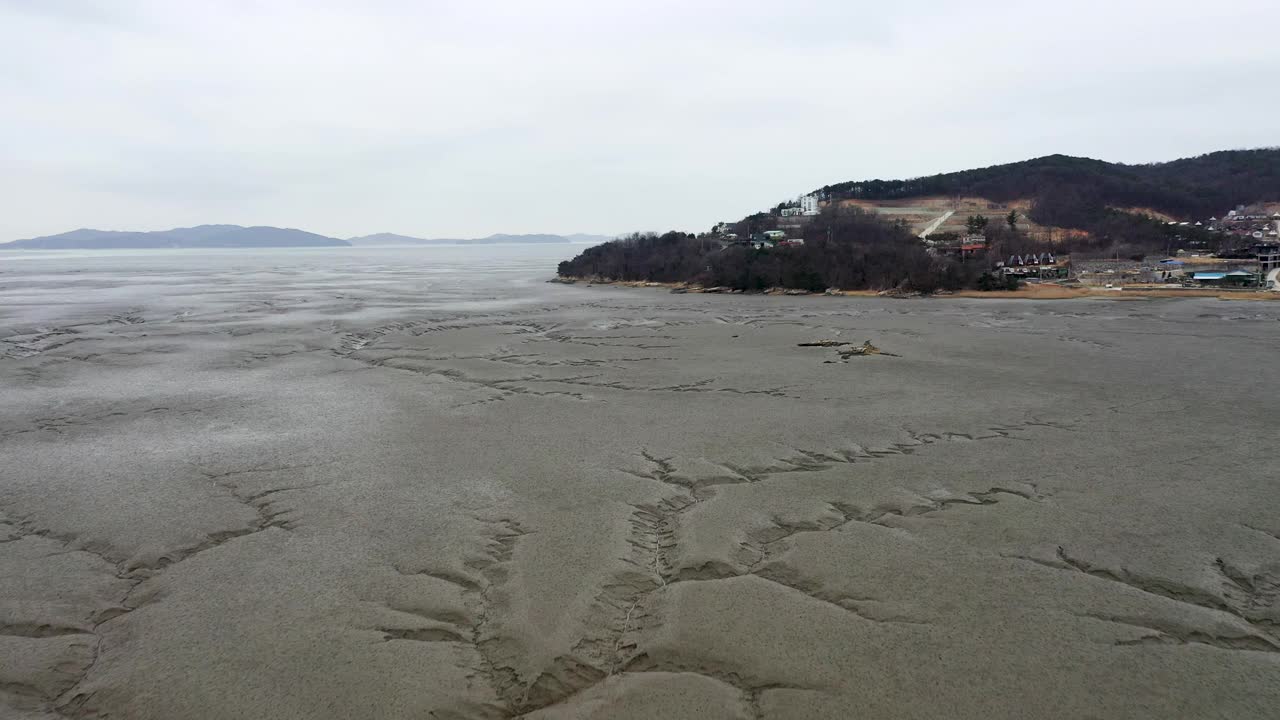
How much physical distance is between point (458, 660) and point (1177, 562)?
16.9 feet

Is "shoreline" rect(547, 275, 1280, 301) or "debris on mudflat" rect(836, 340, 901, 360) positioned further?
"shoreline" rect(547, 275, 1280, 301)

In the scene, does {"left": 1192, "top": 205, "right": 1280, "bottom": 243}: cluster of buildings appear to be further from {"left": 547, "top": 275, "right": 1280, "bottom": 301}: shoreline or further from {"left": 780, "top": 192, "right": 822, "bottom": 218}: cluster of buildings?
{"left": 780, "top": 192, "right": 822, "bottom": 218}: cluster of buildings

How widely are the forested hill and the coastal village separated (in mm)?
2543

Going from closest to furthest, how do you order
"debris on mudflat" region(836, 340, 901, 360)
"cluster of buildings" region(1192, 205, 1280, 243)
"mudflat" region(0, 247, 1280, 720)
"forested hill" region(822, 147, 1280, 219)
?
1. "mudflat" region(0, 247, 1280, 720)
2. "debris on mudflat" region(836, 340, 901, 360)
3. "cluster of buildings" region(1192, 205, 1280, 243)
4. "forested hill" region(822, 147, 1280, 219)

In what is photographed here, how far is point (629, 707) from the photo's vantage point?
12.0 ft

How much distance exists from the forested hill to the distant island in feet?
0.64

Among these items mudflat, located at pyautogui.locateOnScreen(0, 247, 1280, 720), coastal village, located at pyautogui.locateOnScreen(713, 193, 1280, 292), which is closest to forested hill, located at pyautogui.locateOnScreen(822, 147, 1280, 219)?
coastal village, located at pyautogui.locateOnScreen(713, 193, 1280, 292)

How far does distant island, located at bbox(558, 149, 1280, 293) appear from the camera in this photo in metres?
37.8

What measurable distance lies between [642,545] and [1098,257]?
52.7 metres

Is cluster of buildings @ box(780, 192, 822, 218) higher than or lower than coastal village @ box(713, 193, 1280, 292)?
higher

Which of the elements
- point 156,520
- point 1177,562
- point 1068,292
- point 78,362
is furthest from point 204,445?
point 1068,292

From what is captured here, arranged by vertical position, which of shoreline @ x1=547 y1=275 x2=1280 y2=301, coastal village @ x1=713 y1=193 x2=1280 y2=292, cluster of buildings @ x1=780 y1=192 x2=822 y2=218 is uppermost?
cluster of buildings @ x1=780 y1=192 x2=822 y2=218

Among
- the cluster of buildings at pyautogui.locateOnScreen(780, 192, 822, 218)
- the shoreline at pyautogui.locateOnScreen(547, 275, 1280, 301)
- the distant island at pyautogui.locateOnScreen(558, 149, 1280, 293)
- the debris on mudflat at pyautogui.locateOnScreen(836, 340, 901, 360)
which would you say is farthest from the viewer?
the cluster of buildings at pyautogui.locateOnScreen(780, 192, 822, 218)

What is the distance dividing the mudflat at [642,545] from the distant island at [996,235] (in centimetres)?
2677
